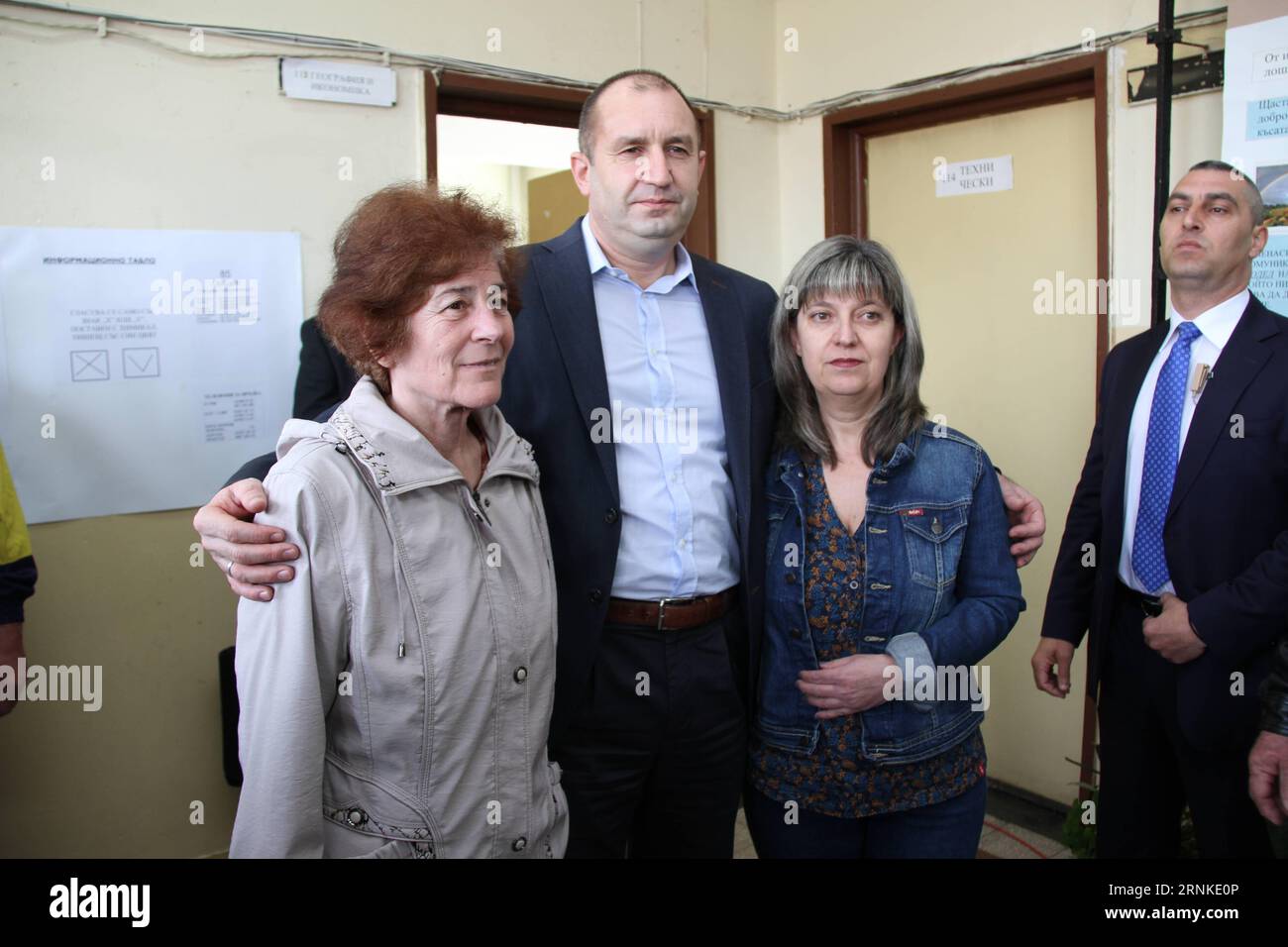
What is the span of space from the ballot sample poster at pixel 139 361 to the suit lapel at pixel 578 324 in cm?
147

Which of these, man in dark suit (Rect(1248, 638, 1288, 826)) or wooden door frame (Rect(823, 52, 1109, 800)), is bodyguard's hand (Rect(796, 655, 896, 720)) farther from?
wooden door frame (Rect(823, 52, 1109, 800))

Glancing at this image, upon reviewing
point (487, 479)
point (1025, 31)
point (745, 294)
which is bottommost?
point (487, 479)

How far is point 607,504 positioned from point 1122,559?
4.16 feet

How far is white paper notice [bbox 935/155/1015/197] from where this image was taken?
3492 mm

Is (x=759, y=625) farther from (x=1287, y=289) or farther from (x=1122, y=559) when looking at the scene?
(x=1287, y=289)

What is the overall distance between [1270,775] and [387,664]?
1540 millimetres

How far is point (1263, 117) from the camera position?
2.61m

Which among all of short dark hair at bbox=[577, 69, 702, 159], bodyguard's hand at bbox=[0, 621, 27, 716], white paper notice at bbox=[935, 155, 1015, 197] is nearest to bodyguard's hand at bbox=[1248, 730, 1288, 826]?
short dark hair at bbox=[577, 69, 702, 159]

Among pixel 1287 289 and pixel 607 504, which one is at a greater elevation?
pixel 1287 289

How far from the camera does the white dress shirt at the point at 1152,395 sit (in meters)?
2.24

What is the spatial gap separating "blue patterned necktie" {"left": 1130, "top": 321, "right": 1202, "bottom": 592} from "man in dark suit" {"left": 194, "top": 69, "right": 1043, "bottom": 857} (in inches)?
21.6

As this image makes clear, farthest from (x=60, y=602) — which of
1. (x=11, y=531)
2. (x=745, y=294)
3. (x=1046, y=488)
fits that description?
(x=1046, y=488)
